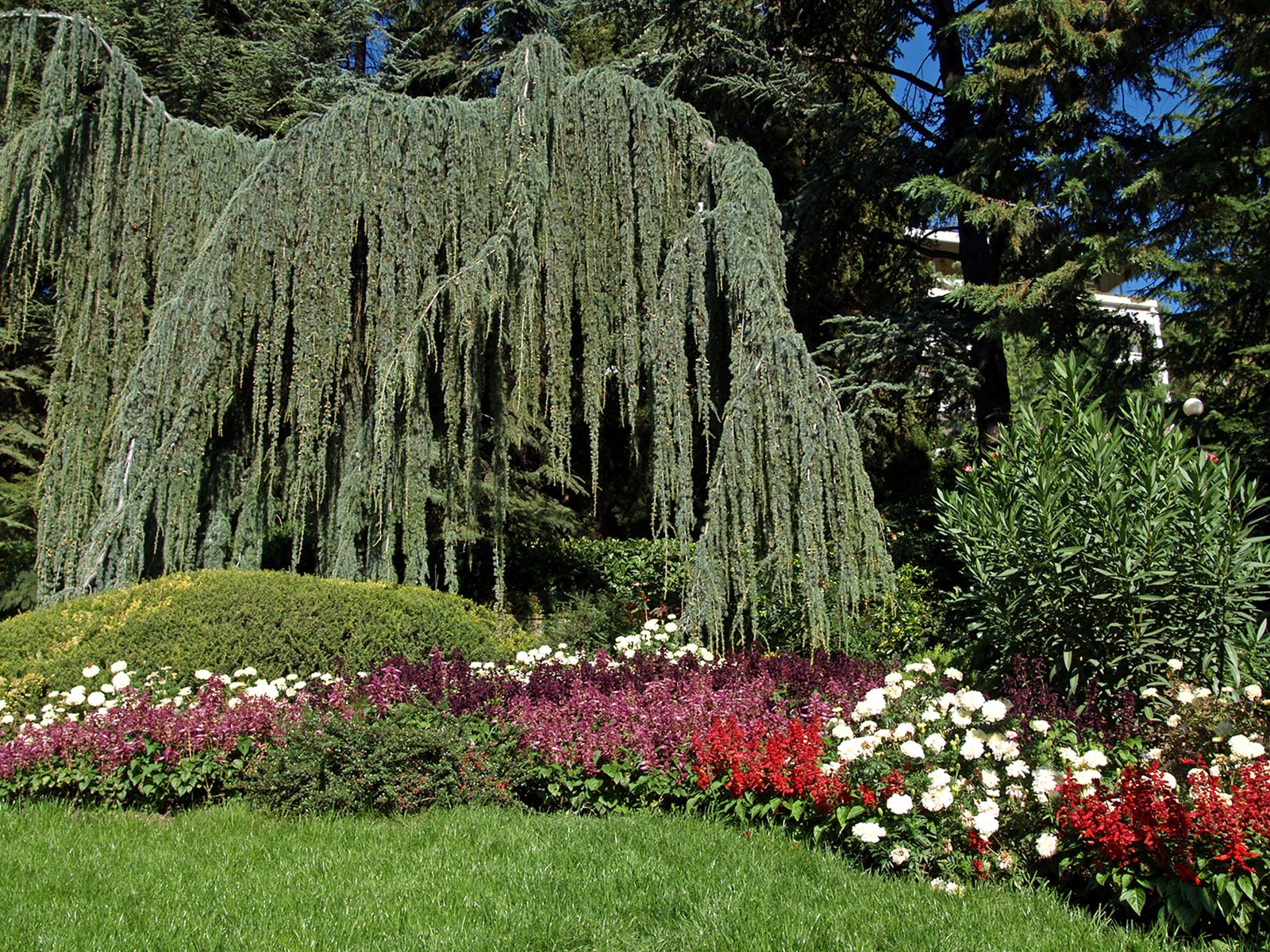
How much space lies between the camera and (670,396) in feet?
19.6

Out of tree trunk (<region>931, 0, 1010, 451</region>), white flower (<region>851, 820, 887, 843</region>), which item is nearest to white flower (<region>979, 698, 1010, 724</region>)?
white flower (<region>851, 820, 887, 843</region>)

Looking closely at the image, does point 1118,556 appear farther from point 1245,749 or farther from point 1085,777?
point 1085,777

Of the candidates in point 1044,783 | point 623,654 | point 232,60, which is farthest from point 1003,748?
point 232,60

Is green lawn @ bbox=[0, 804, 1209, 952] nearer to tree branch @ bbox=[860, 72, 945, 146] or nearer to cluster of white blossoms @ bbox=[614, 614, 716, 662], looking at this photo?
cluster of white blossoms @ bbox=[614, 614, 716, 662]

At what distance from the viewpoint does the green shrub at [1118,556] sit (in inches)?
154

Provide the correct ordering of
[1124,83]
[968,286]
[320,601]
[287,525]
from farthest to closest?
[1124,83], [968,286], [287,525], [320,601]

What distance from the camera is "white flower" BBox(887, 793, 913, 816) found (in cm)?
310

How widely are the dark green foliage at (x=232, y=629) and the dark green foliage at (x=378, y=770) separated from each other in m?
1.15

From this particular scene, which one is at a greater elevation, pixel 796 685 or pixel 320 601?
pixel 320 601

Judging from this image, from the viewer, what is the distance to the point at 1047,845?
294 centimetres

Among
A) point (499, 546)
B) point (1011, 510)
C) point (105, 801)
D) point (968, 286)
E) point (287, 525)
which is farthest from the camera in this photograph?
point (968, 286)

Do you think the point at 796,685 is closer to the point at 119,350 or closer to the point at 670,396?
the point at 670,396

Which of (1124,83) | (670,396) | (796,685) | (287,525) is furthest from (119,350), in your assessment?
(1124,83)

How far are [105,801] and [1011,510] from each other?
4.64 metres
